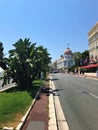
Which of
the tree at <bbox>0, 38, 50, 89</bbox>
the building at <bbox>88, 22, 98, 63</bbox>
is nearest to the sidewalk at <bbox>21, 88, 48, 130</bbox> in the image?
the tree at <bbox>0, 38, 50, 89</bbox>

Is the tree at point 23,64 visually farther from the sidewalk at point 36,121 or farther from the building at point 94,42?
the building at point 94,42

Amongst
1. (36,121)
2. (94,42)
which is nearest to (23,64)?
(36,121)

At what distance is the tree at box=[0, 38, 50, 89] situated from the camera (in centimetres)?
2723

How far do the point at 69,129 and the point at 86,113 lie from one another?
334 centimetres

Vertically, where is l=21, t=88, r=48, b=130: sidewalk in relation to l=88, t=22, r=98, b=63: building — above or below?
below

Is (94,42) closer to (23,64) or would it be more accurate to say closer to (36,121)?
(23,64)

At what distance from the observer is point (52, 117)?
1161cm

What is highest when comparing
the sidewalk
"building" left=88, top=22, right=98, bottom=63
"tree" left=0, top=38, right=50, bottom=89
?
"building" left=88, top=22, right=98, bottom=63

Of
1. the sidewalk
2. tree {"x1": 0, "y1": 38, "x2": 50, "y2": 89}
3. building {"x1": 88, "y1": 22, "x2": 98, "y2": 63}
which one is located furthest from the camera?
building {"x1": 88, "y1": 22, "x2": 98, "y2": 63}

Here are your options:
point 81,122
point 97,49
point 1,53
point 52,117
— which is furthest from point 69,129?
point 97,49

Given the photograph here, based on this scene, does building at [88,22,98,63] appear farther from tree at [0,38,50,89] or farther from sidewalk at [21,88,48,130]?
sidewalk at [21,88,48,130]

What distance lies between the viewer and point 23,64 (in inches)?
1075

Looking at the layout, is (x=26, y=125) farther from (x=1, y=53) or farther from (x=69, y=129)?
(x=1, y=53)

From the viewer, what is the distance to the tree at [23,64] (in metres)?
27.2
